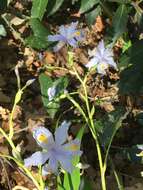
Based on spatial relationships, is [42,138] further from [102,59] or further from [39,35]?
[39,35]

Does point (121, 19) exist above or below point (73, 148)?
above

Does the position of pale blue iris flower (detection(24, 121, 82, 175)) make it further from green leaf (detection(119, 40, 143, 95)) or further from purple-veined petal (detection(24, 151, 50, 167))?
green leaf (detection(119, 40, 143, 95))

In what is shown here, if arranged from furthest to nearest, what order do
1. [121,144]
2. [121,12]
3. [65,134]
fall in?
[121,144], [121,12], [65,134]

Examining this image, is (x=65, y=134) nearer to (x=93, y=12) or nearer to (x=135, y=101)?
(x=93, y=12)

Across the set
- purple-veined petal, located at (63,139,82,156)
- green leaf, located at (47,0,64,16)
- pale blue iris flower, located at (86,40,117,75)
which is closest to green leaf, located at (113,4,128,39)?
pale blue iris flower, located at (86,40,117,75)

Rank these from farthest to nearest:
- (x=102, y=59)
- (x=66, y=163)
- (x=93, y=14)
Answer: (x=93, y=14) → (x=102, y=59) → (x=66, y=163)

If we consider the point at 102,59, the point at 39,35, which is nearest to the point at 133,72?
the point at 102,59

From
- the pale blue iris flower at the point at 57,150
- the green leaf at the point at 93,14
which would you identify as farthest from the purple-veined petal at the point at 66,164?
the green leaf at the point at 93,14

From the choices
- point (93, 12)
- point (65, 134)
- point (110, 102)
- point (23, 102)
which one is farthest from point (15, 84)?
point (65, 134)

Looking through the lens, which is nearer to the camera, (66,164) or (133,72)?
(66,164)
